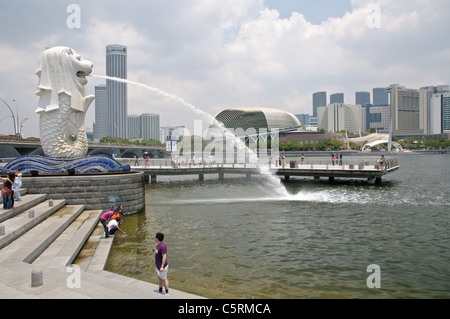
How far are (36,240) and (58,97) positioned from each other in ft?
43.2

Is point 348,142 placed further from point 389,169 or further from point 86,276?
point 86,276

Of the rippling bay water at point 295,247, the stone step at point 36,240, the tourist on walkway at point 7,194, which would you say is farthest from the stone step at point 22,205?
the rippling bay water at point 295,247

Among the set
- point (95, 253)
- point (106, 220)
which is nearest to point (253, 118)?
point (106, 220)

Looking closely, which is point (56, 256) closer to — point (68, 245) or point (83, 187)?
point (68, 245)

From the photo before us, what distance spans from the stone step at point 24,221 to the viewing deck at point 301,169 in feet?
82.0

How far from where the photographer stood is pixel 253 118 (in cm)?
15888

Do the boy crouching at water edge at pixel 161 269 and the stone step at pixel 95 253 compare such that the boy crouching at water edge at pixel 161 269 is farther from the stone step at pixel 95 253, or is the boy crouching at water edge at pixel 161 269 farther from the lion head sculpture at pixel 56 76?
the lion head sculpture at pixel 56 76

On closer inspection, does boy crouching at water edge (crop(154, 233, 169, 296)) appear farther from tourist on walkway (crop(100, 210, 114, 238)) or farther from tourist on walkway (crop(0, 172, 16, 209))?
tourist on walkway (crop(0, 172, 16, 209))

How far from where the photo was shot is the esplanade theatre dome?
6230 inches

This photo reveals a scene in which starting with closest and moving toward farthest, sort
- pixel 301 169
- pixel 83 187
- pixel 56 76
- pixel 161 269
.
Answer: pixel 161 269 < pixel 83 187 < pixel 56 76 < pixel 301 169

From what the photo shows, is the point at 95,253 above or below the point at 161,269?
below

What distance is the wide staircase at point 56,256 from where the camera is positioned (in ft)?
25.0

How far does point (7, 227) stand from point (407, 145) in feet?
680
